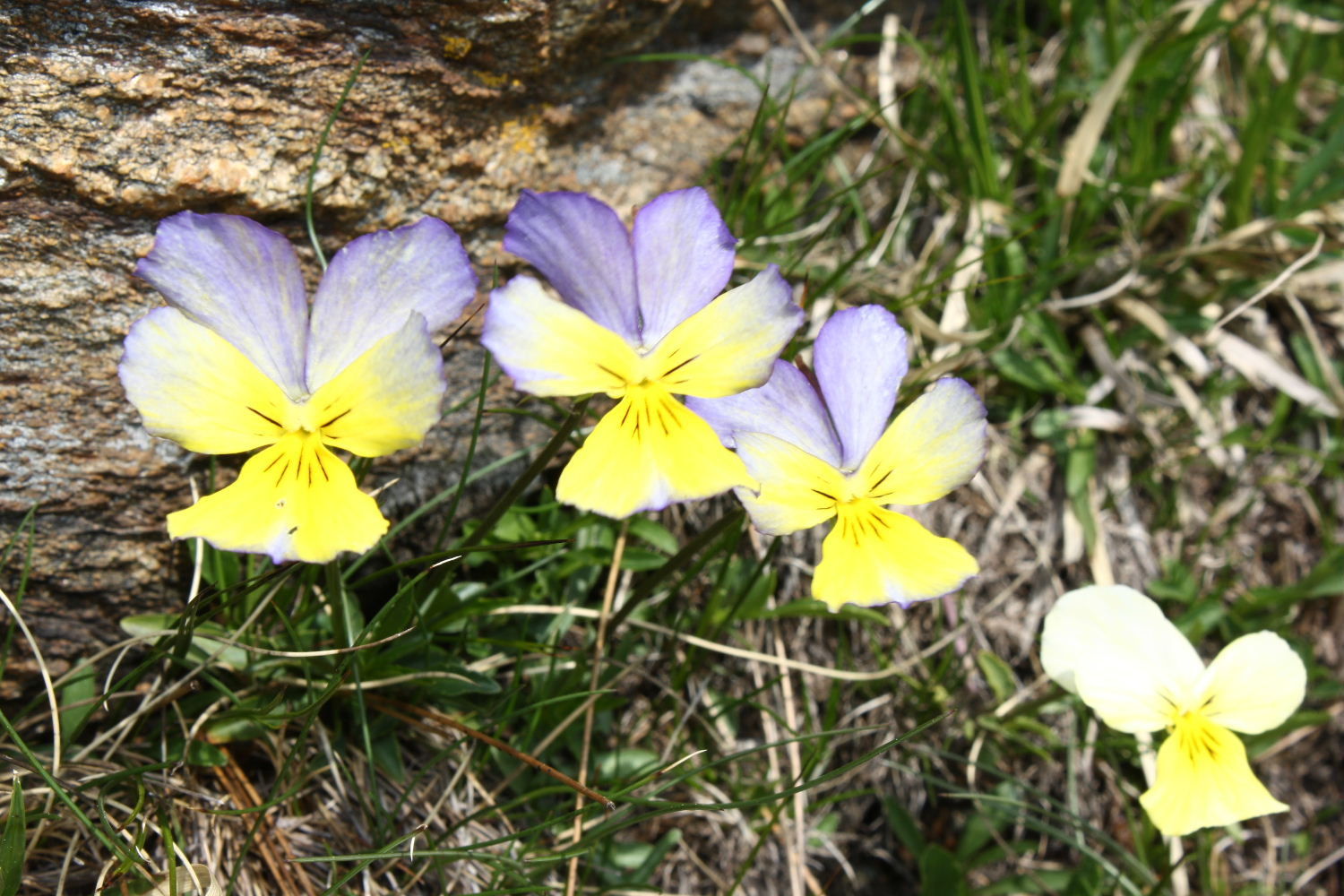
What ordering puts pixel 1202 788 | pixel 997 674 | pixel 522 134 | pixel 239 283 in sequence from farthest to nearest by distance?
pixel 997 674 → pixel 522 134 → pixel 1202 788 → pixel 239 283

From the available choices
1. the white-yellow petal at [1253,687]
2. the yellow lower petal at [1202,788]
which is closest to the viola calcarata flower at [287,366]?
the yellow lower petal at [1202,788]

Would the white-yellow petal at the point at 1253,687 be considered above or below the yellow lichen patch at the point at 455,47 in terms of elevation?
below

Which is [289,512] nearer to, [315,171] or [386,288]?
[386,288]

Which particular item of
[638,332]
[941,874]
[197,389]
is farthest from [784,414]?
[941,874]

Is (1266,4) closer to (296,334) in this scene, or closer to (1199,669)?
(1199,669)

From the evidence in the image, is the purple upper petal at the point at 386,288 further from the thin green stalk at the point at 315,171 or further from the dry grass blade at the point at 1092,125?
the dry grass blade at the point at 1092,125

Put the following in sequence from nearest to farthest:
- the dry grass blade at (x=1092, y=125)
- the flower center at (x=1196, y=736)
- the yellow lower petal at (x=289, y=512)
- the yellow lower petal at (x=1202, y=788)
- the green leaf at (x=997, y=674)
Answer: the yellow lower petal at (x=289, y=512)
the yellow lower petal at (x=1202, y=788)
the flower center at (x=1196, y=736)
the green leaf at (x=997, y=674)
the dry grass blade at (x=1092, y=125)

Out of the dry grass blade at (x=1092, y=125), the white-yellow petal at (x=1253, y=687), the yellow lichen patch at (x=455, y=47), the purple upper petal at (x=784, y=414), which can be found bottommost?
the white-yellow petal at (x=1253, y=687)

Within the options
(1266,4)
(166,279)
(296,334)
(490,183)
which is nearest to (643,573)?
(490,183)
